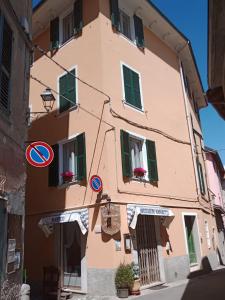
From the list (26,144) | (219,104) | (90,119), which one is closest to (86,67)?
(90,119)

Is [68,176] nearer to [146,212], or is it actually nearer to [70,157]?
[70,157]

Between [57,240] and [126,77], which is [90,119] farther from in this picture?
[57,240]

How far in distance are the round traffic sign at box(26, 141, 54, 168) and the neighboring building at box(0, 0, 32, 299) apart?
20cm

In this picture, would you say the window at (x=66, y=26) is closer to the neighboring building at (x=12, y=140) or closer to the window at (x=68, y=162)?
the window at (x=68, y=162)

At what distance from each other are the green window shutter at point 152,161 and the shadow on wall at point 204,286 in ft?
13.1

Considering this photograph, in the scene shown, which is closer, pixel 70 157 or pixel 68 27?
pixel 70 157

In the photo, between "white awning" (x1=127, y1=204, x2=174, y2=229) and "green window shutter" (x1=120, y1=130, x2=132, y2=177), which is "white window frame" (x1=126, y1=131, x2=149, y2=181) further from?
"white awning" (x1=127, y1=204, x2=174, y2=229)

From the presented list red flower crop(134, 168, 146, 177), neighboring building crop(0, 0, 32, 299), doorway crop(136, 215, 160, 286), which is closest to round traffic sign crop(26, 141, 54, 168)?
neighboring building crop(0, 0, 32, 299)

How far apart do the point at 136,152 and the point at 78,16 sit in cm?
610

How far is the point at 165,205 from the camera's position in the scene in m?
12.8

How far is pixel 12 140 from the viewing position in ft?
22.5

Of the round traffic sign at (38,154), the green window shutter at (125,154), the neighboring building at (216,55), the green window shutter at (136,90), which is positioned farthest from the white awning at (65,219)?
the neighboring building at (216,55)

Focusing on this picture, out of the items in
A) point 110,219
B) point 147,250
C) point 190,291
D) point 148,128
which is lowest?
point 190,291

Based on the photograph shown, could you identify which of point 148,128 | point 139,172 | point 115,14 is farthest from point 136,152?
point 115,14
